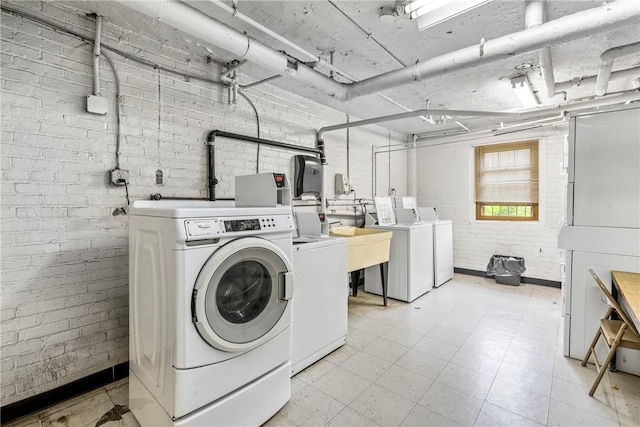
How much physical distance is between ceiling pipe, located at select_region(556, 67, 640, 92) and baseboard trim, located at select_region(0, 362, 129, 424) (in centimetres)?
497

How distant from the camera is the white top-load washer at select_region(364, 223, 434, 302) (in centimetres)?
395

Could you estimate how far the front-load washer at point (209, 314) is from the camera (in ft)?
4.88

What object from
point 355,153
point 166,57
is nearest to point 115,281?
point 166,57

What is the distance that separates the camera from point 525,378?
2252 millimetres

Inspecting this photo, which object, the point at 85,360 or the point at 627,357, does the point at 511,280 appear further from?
the point at 85,360

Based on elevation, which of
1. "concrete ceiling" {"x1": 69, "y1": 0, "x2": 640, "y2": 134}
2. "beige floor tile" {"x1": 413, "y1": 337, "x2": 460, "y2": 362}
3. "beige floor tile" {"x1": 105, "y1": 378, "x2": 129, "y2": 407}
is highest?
"concrete ceiling" {"x1": 69, "y1": 0, "x2": 640, "y2": 134}

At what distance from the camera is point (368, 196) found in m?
5.09

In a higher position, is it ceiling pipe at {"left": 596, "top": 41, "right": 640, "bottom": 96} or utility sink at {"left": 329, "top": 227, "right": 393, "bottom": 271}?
ceiling pipe at {"left": 596, "top": 41, "right": 640, "bottom": 96}

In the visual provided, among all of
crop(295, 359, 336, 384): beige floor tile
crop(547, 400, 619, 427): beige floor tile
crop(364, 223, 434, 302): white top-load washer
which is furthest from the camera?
crop(364, 223, 434, 302): white top-load washer

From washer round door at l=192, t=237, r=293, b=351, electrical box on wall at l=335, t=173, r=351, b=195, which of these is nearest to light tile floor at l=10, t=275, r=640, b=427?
washer round door at l=192, t=237, r=293, b=351

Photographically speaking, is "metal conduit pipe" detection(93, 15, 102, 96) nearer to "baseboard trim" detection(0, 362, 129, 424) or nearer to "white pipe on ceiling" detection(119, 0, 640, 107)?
"white pipe on ceiling" detection(119, 0, 640, 107)

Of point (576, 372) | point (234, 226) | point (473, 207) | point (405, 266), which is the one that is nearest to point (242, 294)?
point (234, 226)

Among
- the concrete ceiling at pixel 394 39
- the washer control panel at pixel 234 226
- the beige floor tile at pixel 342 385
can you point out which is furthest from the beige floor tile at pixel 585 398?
the concrete ceiling at pixel 394 39

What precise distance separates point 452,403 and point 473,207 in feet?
13.7
